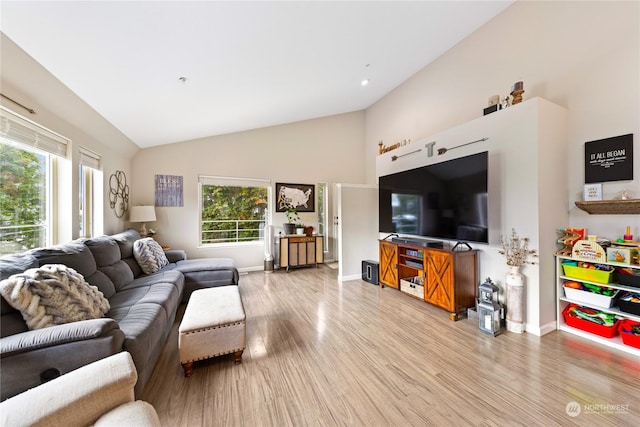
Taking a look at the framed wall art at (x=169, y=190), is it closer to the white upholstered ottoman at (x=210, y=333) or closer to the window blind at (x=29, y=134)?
the window blind at (x=29, y=134)

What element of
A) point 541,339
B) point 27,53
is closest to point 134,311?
point 27,53

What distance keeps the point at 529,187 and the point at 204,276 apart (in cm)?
389

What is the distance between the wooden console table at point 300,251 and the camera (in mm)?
4805

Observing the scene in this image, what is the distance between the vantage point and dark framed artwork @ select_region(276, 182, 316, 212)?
508 centimetres


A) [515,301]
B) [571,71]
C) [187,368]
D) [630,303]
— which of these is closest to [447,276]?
[515,301]

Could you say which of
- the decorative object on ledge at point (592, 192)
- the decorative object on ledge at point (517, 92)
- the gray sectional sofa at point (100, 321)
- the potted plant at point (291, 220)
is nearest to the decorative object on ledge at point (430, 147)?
the decorative object on ledge at point (517, 92)

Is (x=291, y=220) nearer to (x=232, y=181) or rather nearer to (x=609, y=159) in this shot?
(x=232, y=181)

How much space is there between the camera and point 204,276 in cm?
323

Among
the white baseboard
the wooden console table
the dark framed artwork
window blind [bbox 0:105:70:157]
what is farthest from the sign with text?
window blind [bbox 0:105:70:157]

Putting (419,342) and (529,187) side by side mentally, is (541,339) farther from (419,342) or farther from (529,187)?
(529,187)

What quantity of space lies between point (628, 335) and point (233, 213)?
5.27 meters

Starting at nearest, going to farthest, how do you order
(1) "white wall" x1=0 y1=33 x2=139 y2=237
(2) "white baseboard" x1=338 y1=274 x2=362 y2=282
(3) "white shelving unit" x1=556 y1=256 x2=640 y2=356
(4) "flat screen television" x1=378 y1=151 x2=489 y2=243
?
(1) "white wall" x1=0 y1=33 x2=139 y2=237
(3) "white shelving unit" x1=556 y1=256 x2=640 y2=356
(4) "flat screen television" x1=378 y1=151 x2=489 y2=243
(2) "white baseboard" x1=338 y1=274 x2=362 y2=282

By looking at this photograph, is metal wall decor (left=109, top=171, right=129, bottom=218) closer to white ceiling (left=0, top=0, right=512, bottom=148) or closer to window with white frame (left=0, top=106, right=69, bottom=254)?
white ceiling (left=0, top=0, right=512, bottom=148)

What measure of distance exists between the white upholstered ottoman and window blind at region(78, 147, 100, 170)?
7.82 ft
